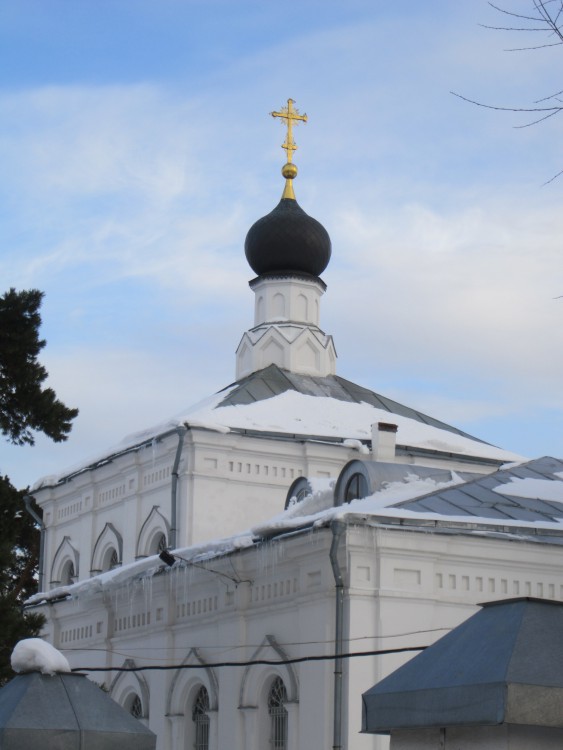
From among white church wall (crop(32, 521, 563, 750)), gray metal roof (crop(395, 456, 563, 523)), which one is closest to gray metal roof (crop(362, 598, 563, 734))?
white church wall (crop(32, 521, 563, 750))

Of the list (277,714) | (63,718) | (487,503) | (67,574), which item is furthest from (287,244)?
(63,718)

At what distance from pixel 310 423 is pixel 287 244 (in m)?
3.90

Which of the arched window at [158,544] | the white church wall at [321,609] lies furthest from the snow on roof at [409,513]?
the arched window at [158,544]

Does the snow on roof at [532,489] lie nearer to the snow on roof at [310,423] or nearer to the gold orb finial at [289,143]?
the snow on roof at [310,423]

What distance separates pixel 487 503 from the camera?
13.4m

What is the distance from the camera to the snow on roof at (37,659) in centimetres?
689

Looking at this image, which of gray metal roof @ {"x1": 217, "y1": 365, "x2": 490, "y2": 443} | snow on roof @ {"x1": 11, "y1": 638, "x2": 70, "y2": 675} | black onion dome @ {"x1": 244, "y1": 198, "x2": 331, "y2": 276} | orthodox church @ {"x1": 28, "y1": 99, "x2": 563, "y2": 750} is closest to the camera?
snow on roof @ {"x1": 11, "y1": 638, "x2": 70, "y2": 675}

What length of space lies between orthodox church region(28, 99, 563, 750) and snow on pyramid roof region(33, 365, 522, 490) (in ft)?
0.14

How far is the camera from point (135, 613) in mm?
15844

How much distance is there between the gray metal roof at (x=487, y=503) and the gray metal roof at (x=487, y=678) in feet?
22.6

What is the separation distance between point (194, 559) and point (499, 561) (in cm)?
336

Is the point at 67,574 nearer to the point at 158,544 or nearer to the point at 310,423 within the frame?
the point at 158,544

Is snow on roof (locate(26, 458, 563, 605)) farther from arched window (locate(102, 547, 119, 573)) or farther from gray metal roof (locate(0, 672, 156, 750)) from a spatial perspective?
gray metal roof (locate(0, 672, 156, 750))

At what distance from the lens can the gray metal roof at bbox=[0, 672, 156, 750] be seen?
6461 millimetres
